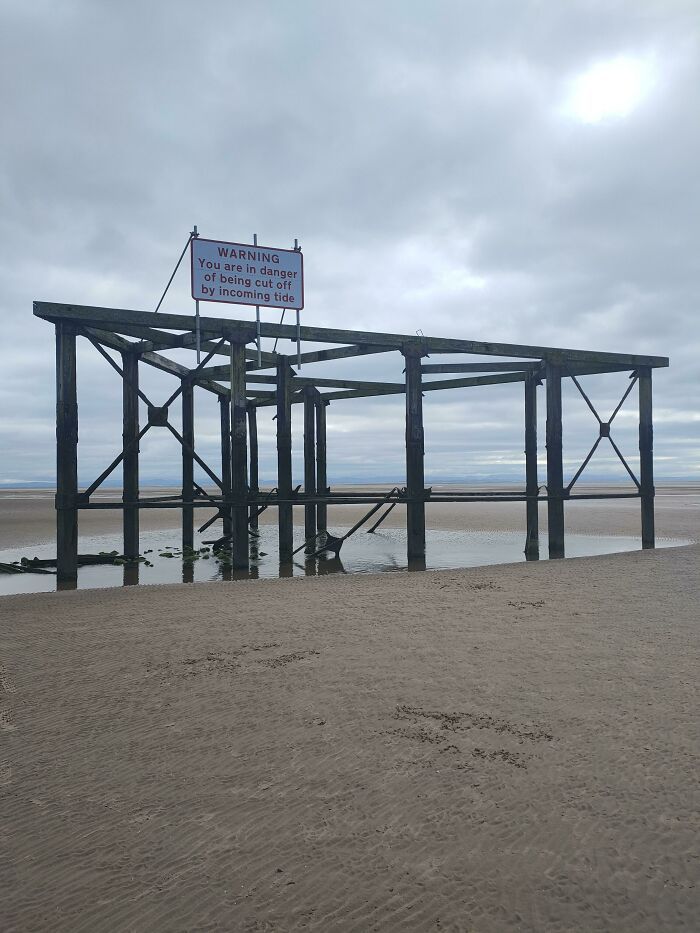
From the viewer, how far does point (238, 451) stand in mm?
11781

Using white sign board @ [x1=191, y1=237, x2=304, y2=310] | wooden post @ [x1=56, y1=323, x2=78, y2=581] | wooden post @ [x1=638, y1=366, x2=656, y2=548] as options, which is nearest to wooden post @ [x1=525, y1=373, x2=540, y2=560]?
wooden post @ [x1=638, y1=366, x2=656, y2=548]

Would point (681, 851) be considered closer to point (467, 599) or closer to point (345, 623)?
point (345, 623)

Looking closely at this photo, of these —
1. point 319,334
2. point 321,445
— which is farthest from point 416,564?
point 321,445

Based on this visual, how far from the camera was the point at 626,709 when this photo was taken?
4277 mm

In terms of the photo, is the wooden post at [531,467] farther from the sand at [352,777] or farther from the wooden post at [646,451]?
the sand at [352,777]

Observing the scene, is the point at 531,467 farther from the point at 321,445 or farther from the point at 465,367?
the point at 321,445

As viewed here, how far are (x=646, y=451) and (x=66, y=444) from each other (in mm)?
12762

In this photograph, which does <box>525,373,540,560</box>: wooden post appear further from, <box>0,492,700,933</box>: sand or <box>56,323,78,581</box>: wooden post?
<box>56,323,78,581</box>: wooden post

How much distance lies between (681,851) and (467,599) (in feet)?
17.6

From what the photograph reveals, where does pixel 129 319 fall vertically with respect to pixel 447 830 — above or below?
above

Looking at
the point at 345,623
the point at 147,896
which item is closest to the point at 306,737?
the point at 147,896

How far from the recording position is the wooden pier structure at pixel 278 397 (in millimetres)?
11062

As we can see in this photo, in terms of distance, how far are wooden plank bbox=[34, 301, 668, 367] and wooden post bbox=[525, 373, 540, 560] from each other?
6.48ft

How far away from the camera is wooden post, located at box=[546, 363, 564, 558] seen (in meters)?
14.0
